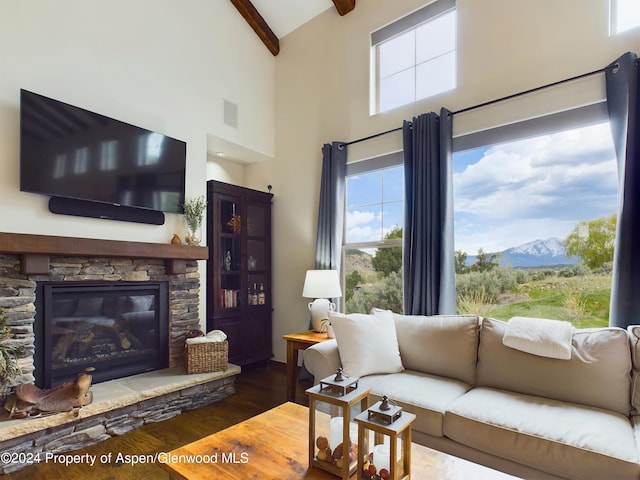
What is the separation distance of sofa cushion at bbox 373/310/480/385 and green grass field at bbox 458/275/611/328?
1.88ft

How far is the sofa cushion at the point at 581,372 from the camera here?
76.5 inches

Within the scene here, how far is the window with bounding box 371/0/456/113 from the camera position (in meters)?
3.24

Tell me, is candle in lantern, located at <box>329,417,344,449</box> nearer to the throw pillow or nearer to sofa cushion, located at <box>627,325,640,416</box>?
the throw pillow

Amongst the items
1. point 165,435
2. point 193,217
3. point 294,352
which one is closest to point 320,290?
point 294,352

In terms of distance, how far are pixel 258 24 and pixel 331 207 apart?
2277 millimetres

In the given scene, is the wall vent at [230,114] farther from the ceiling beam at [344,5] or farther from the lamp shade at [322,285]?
the lamp shade at [322,285]

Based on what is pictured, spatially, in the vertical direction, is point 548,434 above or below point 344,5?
below

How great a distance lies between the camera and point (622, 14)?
2.48 metres

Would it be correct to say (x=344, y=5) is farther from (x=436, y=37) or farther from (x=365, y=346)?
(x=365, y=346)

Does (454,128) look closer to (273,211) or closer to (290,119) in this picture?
(290,119)

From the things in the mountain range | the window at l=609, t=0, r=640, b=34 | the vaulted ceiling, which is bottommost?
the mountain range

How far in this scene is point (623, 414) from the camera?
1.89 meters

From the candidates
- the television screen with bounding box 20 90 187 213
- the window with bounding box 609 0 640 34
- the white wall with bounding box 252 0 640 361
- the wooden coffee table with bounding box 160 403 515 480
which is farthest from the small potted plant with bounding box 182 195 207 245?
the window with bounding box 609 0 640 34

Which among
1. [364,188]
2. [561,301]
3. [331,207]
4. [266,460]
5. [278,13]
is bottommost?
[266,460]
